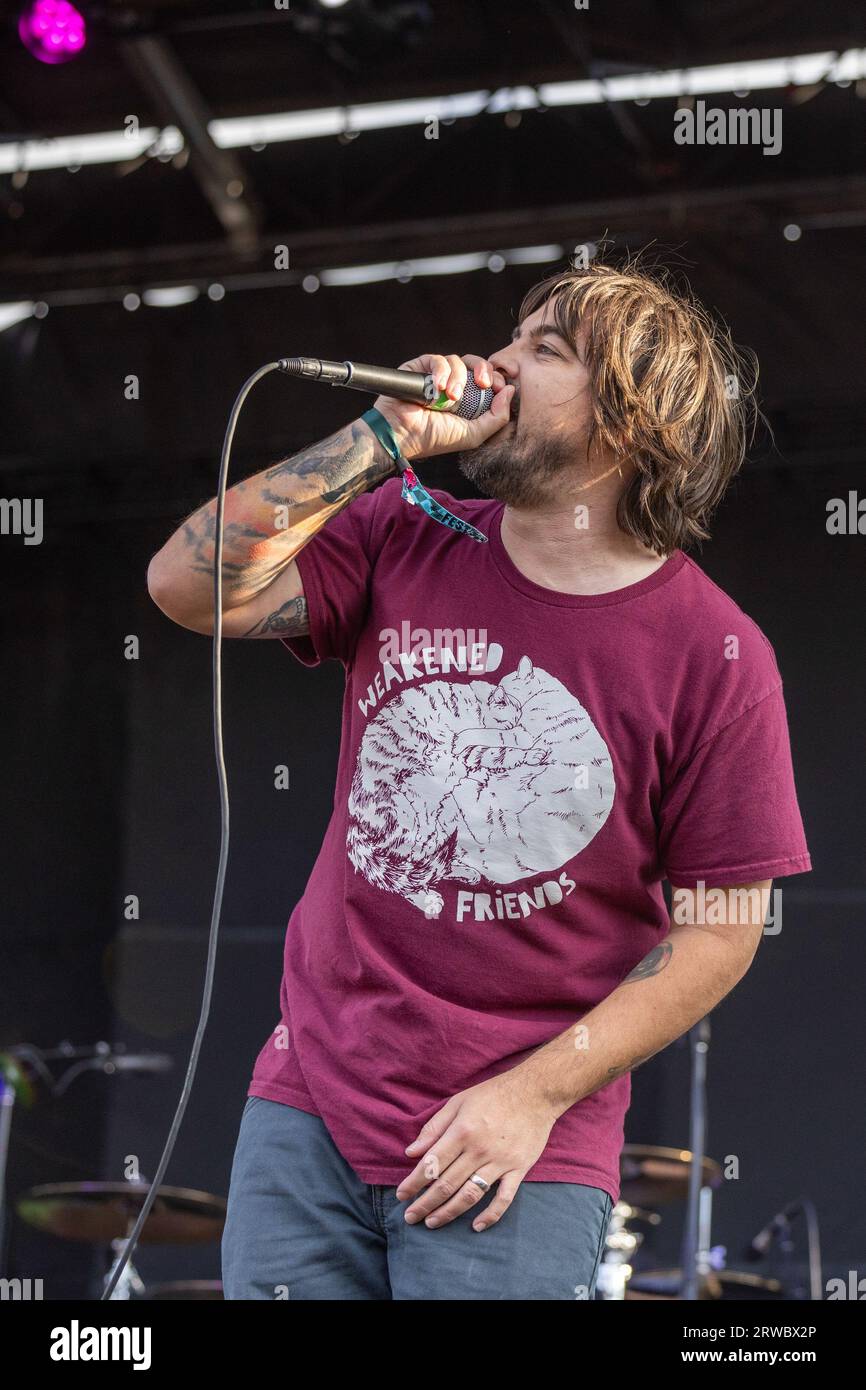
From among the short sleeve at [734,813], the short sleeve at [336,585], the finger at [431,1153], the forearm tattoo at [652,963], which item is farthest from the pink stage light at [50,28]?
the finger at [431,1153]

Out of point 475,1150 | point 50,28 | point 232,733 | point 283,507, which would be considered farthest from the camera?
point 232,733

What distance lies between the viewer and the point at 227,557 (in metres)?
1.63

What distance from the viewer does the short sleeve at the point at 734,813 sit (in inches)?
61.3

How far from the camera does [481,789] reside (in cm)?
158

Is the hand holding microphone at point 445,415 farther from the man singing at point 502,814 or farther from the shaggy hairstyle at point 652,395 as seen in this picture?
the shaggy hairstyle at point 652,395

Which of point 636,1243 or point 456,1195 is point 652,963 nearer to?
point 456,1195

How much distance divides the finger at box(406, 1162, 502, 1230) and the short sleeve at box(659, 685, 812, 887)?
38 cm

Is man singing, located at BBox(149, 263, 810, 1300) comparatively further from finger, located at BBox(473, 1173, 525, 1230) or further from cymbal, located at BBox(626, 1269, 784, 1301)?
cymbal, located at BBox(626, 1269, 784, 1301)

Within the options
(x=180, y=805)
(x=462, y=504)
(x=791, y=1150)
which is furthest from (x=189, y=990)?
(x=462, y=504)

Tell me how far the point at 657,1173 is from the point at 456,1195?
278cm

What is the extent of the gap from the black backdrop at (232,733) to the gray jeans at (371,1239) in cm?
362

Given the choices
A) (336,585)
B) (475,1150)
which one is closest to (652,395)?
(336,585)

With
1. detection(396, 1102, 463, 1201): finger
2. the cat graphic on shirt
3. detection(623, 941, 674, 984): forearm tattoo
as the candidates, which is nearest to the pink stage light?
the cat graphic on shirt
